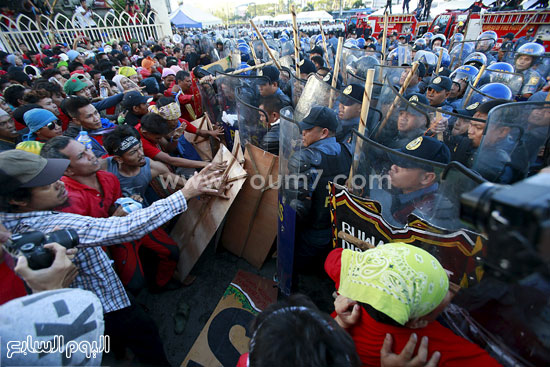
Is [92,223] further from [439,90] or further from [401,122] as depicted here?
[439,90]

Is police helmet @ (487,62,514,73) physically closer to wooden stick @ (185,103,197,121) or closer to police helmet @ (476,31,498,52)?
police helmet @ (476,31,498,52)

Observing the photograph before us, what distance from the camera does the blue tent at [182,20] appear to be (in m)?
25.6

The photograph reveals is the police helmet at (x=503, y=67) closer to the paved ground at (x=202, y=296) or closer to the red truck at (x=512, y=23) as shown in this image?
the red truck at (x=512, y=23)

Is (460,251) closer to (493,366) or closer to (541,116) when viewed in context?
(493,366)

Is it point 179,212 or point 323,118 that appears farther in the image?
point 323,118

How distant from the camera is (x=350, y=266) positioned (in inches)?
43.5

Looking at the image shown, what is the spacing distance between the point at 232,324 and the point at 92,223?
148cm

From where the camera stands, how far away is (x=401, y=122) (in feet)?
7.84

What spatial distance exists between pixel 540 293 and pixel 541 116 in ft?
5.56

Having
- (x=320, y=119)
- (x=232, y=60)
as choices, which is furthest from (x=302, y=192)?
(x=232, y=60)

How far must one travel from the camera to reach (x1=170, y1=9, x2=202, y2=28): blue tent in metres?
25.6

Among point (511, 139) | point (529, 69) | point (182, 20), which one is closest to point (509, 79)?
point (529, 69)

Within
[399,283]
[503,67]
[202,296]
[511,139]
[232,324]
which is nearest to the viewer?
[399,283]

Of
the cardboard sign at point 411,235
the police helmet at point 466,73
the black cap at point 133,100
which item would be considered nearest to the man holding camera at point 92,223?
the cardboard sign at point 411,235
